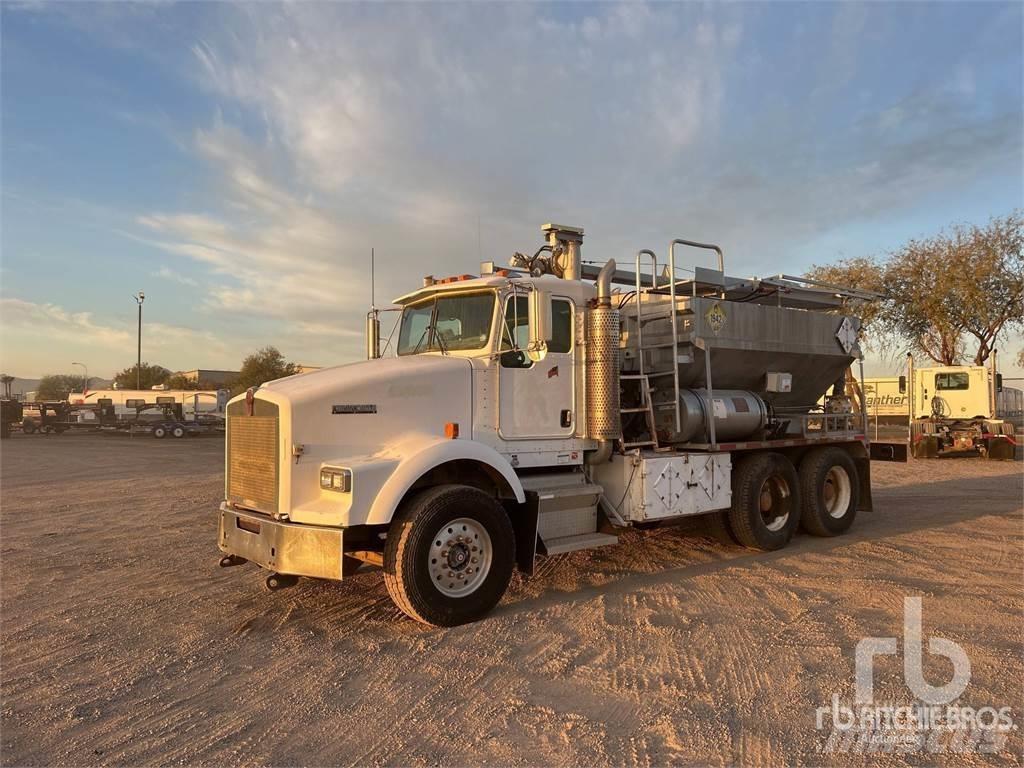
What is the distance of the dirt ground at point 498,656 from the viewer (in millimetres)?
3480

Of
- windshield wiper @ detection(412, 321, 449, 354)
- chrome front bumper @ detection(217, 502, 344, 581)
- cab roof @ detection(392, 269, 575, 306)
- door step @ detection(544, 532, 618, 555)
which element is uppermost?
cab roof @ detection(392, 269, 575, 306)

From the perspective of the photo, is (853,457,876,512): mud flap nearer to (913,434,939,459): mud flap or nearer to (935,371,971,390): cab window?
(913,434,939,459): mud flap

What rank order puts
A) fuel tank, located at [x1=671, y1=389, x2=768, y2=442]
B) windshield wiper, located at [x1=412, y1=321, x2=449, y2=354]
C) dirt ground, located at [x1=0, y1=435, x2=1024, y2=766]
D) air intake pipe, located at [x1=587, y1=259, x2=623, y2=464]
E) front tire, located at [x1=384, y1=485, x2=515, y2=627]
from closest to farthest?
dirt ground, located at [x1=0, y1=435, x2=1024, y2=766], front tire, located at [x1=384, y1=485, x2=515, y2=627], windshield wiper, located at [x1=412, y1=321, x2=449, y2=354], air intake pipe, located at [x1=587, y1=259, x2=623, y2=464], fuel tank, located at [x1=671, y1=389, x2=768, y2=442]

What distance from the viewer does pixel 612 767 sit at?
323 cm

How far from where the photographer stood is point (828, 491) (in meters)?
9.40

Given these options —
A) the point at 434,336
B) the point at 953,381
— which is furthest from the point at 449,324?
the point at 953,381

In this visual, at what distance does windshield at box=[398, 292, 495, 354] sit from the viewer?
20.5ft

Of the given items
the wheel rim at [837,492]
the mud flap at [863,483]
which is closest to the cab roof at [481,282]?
the wheel rim at [837,492]

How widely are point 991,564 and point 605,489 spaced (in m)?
4.26

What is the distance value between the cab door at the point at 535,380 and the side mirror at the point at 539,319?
1.02ft

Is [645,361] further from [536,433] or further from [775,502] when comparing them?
[775,502]

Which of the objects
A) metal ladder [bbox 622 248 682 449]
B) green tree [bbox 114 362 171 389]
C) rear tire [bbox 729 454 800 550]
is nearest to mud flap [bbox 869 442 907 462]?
rear tire [bbox 729 454 800 550]

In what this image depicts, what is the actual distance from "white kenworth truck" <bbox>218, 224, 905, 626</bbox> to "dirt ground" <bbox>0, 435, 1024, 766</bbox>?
19.7 inches

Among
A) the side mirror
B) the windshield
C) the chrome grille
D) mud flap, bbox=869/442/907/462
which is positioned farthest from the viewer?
mud flap, bbox=869/442/907/462
